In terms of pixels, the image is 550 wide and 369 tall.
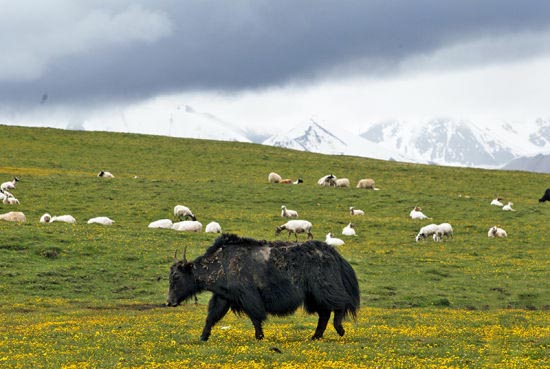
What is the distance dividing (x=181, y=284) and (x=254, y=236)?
22774 millimetres

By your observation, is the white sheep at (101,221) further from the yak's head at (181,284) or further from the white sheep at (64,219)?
the yak's head at (181,284)

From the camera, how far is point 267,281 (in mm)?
18234

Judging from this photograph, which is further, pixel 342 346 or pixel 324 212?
pixel 324 212

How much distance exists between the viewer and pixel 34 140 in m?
87.0

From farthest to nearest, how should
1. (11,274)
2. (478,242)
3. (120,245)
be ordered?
(478,242) → (120,245) → (11,274)

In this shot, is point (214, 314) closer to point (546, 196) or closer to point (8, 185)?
point (8, 185)

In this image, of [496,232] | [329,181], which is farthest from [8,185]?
[496,232]

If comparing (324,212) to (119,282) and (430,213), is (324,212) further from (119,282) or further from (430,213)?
(119,282)

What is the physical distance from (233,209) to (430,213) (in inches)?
586

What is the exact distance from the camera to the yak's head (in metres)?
18.9

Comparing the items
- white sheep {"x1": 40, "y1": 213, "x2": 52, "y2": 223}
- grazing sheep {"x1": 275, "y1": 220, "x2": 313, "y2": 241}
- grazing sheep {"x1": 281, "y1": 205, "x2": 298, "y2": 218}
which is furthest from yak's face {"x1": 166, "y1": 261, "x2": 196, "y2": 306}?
grazing sheep {"x1": 281, "y1": 205, "x2": 298, "y2": 218}

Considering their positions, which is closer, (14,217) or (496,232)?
(14,217)

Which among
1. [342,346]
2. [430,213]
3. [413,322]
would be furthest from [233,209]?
[342,346]

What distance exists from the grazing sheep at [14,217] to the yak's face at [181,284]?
26.7 meters
